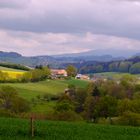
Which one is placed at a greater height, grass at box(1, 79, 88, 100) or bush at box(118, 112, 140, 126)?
bush at box(118, 112, 140, 126)

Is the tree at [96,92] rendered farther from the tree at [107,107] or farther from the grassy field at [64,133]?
the grassy field at [64,133]

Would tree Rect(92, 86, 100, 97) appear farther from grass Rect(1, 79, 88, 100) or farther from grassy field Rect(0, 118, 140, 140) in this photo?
grassy field Rect(0, 118, 140, 140)

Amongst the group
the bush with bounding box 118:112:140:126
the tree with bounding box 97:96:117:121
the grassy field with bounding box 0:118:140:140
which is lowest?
the tree with bounding box 97:96:117:121

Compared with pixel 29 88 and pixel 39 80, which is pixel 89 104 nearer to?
pixel 29 88

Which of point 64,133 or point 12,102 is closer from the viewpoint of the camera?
point 64,133

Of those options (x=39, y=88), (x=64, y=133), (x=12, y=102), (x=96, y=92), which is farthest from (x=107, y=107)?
(x=64, y=133)

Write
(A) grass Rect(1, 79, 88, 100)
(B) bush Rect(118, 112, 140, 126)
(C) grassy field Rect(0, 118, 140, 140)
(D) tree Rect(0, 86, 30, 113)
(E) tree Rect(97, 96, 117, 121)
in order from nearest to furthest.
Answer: (C) grassy field Rect(0, 118, 140, 140), (B) bush Rect(118, 112, 140, 126), (E) tree Rect(97, 96, 117, 121), (D) tree Rect(0, 86, 30, 113), (A) grass Rect(1, 79, 88, 100)

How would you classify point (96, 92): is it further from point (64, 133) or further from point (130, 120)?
point (64, 133)

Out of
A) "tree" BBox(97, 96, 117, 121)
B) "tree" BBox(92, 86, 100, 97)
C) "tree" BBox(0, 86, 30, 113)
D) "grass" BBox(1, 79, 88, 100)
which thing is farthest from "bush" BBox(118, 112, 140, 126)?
"grass" BBox(1, 79, 88, 100)

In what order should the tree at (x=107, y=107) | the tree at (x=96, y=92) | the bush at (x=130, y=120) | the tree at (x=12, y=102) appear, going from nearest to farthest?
the bush at (x=130, y=120), the tree at (x=107, y=107), the tree at (x=12, y=102), the tree at (x=96, y=92)

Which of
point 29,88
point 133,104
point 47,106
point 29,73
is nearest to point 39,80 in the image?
point 29,73

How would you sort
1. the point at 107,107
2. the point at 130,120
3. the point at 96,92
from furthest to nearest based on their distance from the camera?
the point at 96,92, the point at 107,107, the point at 130,120

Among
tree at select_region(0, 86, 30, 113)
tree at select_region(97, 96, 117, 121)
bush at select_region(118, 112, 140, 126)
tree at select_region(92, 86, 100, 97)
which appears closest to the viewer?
bush at select_region(118, 112, 140, 126)

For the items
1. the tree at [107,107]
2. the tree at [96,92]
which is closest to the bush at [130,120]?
the tree at [107,107]
